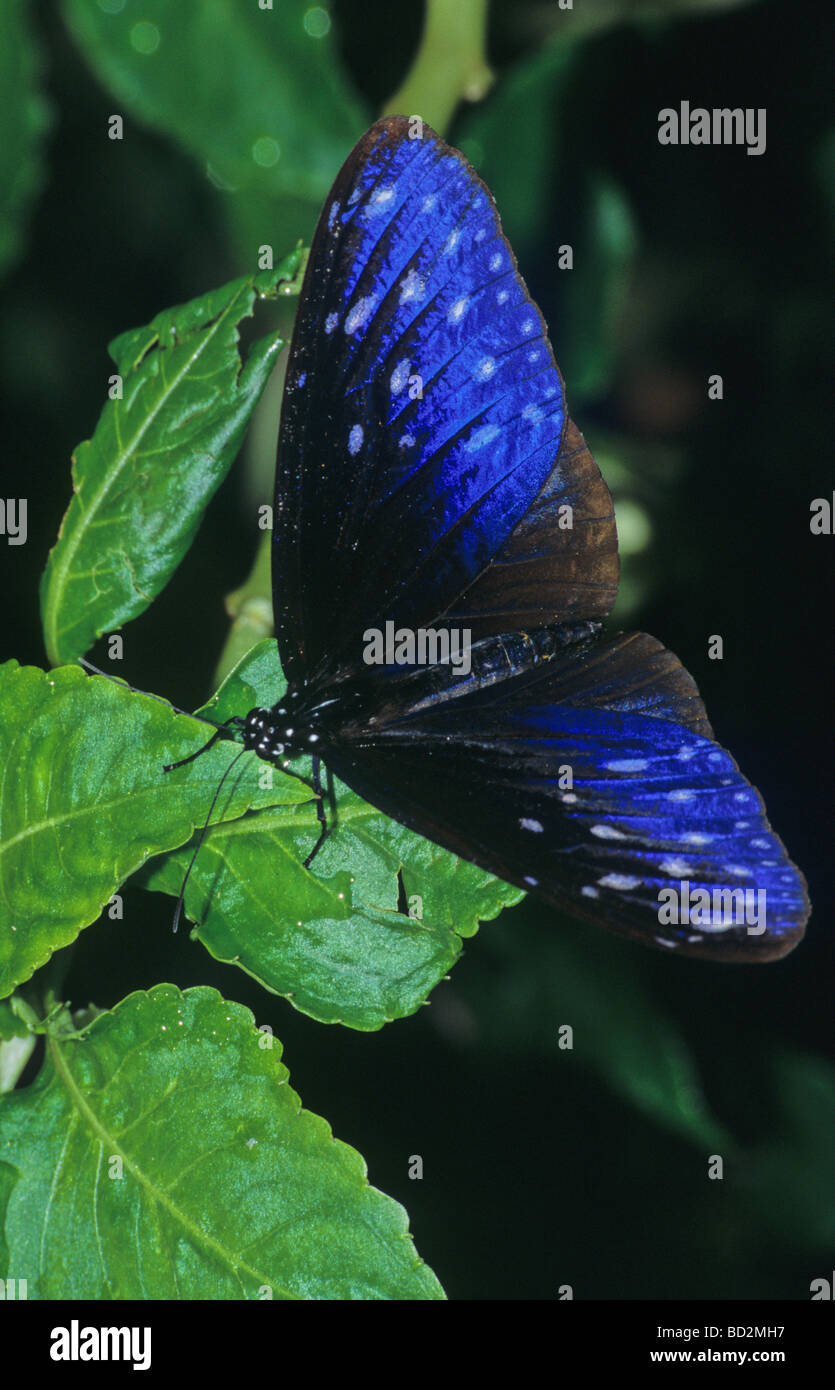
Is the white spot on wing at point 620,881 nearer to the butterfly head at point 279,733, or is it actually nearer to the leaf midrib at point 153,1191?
the butterfly head at point 279,733

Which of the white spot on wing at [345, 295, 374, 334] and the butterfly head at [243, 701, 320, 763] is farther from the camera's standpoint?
the white spot on wing at [345, 295, 374, 334]

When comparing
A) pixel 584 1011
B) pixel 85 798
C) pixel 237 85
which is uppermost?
pixel 237 85

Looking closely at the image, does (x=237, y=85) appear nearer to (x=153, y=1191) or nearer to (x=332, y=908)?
(x=332, y=908)

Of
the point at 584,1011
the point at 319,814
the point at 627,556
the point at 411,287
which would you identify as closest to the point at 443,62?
the point at 411,287

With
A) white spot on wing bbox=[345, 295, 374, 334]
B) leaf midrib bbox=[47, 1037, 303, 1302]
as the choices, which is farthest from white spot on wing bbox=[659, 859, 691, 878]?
white spot on wing bbox=[345, 295, 374, 334]

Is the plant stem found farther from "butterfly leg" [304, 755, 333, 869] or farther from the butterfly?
"butterfly leg" [304, 755, 333, 869]

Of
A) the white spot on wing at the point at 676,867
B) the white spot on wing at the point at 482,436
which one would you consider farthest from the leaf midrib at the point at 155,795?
the white spot on wing at the point at 482,436
